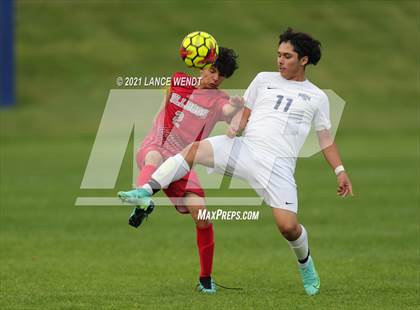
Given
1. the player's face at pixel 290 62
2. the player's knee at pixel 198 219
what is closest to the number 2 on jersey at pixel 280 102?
the player's face at pixel 290 62

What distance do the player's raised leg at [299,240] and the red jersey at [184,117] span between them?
1341 mm

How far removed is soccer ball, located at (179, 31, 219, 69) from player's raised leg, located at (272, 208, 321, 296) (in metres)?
1.83

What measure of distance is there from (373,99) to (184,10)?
11.4 metres

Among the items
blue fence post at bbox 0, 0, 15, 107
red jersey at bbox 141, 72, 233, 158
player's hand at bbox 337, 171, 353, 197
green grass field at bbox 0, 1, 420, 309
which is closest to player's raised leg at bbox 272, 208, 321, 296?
green grass field at bbox 0, 1, 420, 309

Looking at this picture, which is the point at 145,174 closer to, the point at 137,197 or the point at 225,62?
the point at 137,197

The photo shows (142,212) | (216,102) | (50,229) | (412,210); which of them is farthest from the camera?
(412,210)

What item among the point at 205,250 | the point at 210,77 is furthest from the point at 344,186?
the point at 210,77

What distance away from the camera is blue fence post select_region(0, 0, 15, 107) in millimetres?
37844

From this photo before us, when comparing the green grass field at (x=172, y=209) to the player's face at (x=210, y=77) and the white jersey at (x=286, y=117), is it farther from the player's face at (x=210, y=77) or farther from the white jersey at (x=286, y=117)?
the player's face at (x=210, y=77)

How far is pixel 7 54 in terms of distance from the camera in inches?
1524

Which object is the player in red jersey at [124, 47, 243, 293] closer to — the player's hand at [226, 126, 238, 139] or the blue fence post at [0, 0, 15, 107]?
the player's hand at [226, 126, 238, 139]

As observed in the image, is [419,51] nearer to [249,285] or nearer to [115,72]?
[115,72]

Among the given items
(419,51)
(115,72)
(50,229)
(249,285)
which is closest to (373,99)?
(419,51)

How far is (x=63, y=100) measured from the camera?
135 feet
